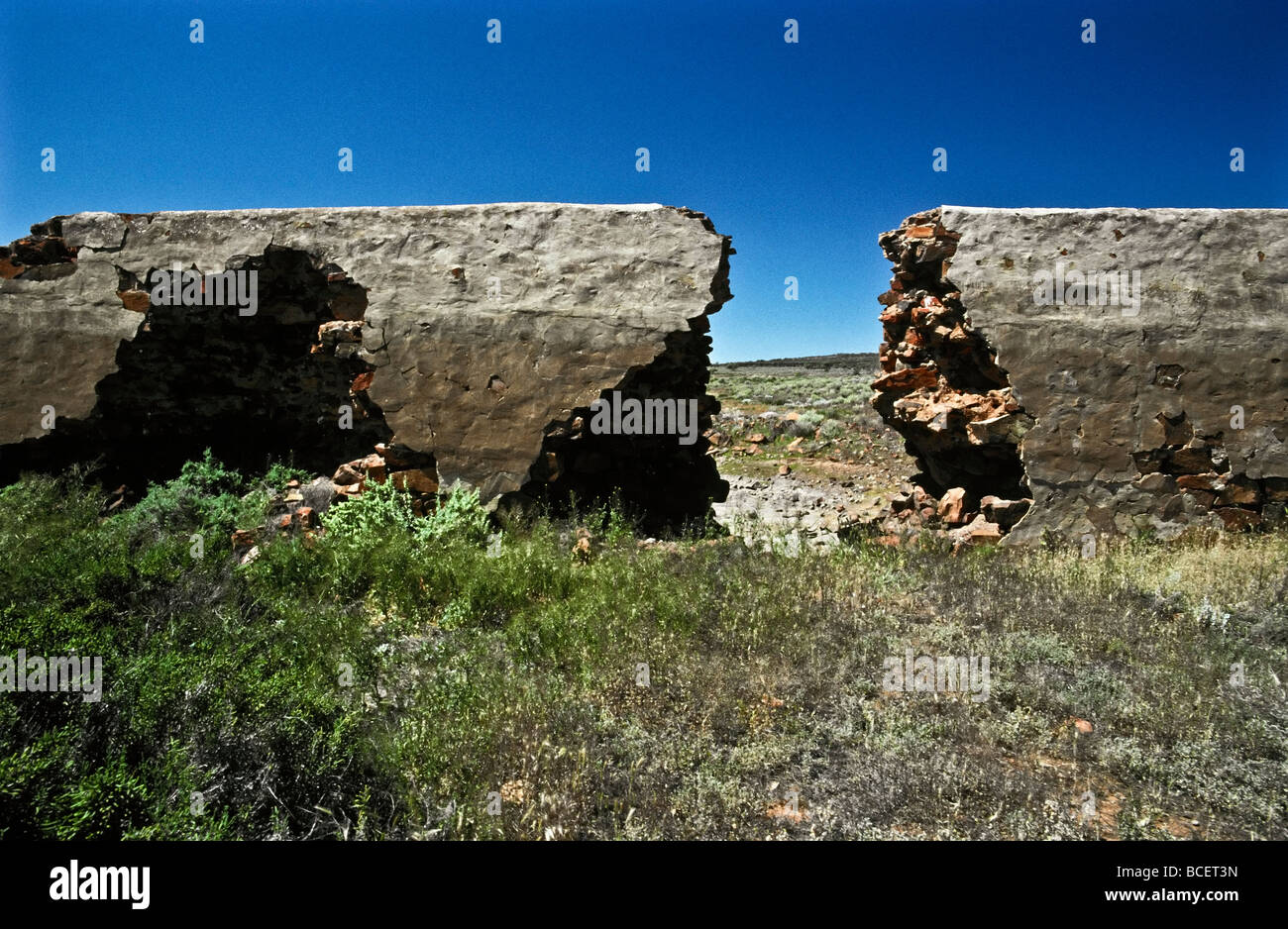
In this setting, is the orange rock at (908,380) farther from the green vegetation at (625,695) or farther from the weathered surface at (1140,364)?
the green vegetation at (625,695)

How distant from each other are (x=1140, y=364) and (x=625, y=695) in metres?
5.42

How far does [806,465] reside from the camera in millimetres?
14758

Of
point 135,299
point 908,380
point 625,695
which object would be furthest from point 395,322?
point 908,380

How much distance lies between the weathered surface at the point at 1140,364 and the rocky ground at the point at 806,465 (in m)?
1.95

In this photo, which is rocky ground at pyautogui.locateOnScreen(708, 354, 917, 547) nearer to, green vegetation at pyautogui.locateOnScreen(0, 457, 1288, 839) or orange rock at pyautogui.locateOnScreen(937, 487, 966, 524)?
orange rock at pyautogui.locateOnScreen(937, 487, 966, 524)

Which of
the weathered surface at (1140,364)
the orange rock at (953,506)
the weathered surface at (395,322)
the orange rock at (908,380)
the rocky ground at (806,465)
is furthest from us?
the rocky ground at (806,465)

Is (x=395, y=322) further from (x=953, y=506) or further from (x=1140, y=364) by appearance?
(x=1140, y=364)

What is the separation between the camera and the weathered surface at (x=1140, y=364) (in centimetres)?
600

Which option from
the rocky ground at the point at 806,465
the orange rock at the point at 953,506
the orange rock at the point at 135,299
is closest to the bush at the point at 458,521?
the rocky ground at the point at 806,465

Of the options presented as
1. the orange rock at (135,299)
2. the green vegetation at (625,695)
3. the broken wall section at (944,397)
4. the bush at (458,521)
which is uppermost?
the orange rock at (135,299)

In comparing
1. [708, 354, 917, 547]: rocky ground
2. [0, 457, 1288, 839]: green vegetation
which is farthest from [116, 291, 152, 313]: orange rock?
[708, 354, 917, 547]: rocky ground

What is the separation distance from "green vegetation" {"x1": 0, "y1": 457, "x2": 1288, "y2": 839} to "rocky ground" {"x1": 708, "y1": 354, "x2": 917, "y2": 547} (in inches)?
83.0

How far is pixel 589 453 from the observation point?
22.0 ft
